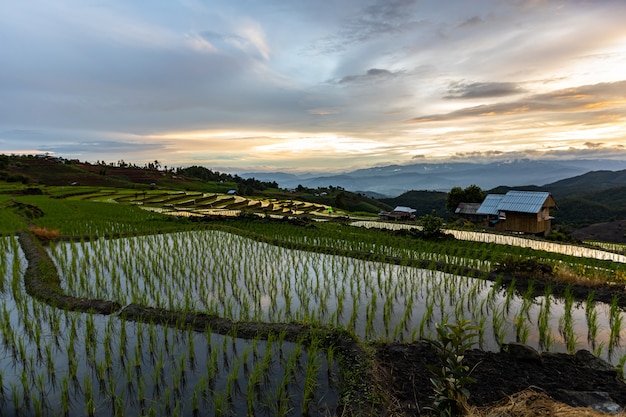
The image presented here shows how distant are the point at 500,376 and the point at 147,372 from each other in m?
4.84

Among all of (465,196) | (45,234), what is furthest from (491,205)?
(45,234)

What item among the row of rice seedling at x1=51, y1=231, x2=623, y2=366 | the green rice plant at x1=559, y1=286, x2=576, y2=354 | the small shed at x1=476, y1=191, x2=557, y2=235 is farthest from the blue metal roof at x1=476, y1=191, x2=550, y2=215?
the green rice plant at x1=559, y1=286, x2=576, y2=354

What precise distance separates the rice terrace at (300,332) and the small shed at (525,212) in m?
13.1

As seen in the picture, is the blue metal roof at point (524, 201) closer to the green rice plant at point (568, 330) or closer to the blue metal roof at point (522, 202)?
the blue metal roof at point (522, 202)

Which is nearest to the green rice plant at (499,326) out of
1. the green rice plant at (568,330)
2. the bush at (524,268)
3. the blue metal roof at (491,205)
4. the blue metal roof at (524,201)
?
the green rice plant at (568,330)

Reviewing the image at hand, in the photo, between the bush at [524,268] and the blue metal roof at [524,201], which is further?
the blue metal roof at [524,201]

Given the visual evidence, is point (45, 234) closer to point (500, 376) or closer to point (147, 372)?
point (147, 372)

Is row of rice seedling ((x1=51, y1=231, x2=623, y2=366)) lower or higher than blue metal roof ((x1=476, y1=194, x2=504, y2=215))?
lower

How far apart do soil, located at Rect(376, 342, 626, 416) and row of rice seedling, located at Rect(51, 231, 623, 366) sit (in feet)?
1.74

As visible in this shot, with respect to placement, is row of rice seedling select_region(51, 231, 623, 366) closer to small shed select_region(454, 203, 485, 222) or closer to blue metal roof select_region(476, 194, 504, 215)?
blue metal roof select_region(476, 194, 504, 215)

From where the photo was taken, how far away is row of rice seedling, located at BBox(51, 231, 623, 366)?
6.35 m

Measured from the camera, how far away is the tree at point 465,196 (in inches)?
1417

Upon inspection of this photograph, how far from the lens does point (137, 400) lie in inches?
165

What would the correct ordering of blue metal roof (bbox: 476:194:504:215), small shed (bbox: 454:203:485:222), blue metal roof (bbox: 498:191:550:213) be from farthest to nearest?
small shed (bbox: 454:203:485:222), blue metal roof (bbox: 476:194:504:215), blue metal roof (bbox: 498:191:550:213)
